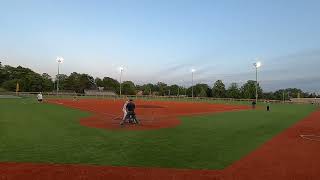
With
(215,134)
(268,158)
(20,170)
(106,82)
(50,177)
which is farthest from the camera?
(106,82)

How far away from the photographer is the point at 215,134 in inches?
714

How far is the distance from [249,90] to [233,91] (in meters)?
11.9

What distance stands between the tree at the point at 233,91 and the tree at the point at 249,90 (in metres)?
2.35

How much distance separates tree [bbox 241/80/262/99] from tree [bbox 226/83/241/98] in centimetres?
235

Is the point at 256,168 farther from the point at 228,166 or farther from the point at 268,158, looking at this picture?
the point at 268,158

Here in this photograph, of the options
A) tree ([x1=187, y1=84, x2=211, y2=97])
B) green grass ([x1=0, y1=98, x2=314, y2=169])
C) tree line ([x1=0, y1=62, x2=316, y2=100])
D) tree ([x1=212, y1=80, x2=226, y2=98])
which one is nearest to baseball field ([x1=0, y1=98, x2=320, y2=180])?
green grass ([x1=0, y1=98, x2=314, y2=169])

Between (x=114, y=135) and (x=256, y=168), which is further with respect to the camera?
(x=114, y=135)

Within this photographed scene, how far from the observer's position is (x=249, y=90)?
152000 millimetres

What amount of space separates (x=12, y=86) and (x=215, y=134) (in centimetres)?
11636

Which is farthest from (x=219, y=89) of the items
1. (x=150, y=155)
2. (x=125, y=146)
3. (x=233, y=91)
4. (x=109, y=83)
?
(x=150, y=155)

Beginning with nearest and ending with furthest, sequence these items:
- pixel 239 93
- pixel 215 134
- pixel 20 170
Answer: pixel 20 170 < pixel 215 134 < pixel 239 93

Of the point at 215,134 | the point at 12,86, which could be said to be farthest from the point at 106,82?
the point at 215,134

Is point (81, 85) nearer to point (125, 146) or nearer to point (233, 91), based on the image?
point (233, 91)

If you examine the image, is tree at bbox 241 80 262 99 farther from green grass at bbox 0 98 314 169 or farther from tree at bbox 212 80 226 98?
green grass at bbox 0 98 314 169
